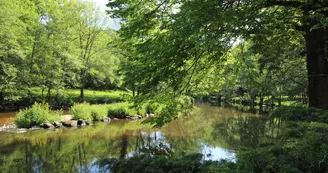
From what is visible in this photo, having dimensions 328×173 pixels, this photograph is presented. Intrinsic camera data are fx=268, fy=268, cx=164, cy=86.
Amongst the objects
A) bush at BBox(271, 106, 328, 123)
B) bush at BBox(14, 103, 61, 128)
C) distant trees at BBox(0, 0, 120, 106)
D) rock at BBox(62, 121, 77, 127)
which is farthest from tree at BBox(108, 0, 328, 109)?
rock at BBox(62, 121, 77, 127)

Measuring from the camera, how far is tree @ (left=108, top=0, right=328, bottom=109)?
4.60 m

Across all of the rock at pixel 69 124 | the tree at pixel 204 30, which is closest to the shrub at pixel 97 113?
the rock at pixel 69 124

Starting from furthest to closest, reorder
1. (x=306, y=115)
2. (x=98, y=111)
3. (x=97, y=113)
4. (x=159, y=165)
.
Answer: (x=98, y=111) → (x=97, y=113) → (x=306, y=115) → (x=159, y=165)

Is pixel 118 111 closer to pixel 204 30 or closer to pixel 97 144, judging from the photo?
pixel 97 144

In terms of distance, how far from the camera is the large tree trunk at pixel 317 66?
6.43 meters

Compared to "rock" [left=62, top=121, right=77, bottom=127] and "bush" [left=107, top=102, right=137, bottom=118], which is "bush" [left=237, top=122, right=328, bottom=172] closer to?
"rock" [left=62, top=121, right=77, bottom=127]

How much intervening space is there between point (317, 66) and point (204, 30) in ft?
11.4

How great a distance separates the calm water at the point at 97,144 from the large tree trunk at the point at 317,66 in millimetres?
2766

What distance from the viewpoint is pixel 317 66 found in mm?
6539

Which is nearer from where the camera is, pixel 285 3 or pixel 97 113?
pixel 285 3

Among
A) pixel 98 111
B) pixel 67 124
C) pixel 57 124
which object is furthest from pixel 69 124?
pixel 98 111

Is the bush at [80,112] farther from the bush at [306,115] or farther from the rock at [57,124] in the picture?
the bush at [306,115]

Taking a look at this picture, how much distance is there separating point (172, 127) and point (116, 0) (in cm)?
1298

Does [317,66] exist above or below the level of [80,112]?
above
